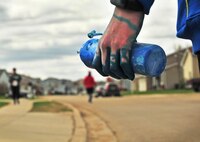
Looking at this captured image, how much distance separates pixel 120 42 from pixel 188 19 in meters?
0.36

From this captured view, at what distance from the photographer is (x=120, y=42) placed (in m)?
2.51

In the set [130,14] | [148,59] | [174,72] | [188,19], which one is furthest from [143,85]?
[148,59]

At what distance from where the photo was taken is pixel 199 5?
2.60m

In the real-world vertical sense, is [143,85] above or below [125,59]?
above

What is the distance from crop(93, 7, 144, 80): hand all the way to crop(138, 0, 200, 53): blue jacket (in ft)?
0.27

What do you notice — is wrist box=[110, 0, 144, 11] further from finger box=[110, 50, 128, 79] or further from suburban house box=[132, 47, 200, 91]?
suburban house box=[132, 47, 200, 91]

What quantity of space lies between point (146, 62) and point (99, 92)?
5168 cm

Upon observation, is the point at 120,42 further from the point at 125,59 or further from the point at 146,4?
the point at 146,4

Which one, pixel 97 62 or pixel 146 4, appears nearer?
pixel 146 4

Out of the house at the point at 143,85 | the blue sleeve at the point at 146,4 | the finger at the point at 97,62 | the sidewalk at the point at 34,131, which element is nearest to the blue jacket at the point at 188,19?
the blue sleeve at the point at 146,4

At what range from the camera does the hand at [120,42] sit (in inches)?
98.3

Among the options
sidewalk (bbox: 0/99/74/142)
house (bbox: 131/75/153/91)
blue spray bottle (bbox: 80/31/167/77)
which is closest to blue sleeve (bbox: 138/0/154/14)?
blue spray bottle (bbox: 80/31/167/77)

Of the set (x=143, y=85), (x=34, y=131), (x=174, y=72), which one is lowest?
(x=34, y=131)

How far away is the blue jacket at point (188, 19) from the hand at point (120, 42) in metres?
0.08
